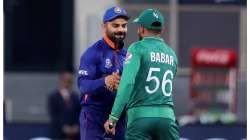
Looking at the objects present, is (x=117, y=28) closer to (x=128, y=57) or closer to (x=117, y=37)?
(x=117, y=37)

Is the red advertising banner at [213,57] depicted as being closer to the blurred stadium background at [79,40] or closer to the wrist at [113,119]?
the blurred stadium background at [79,40]

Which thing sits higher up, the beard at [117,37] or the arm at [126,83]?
the beard at [117,37]

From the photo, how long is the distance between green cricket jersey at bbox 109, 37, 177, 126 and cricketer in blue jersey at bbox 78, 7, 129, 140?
478mm

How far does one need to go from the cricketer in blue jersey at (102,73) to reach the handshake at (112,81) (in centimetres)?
3

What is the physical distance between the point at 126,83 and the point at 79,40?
8.88 metres

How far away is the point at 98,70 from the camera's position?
9969mm

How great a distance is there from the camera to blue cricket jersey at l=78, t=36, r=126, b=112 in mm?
9859

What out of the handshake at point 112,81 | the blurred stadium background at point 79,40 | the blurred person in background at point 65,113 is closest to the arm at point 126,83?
the handshake at point 112,81

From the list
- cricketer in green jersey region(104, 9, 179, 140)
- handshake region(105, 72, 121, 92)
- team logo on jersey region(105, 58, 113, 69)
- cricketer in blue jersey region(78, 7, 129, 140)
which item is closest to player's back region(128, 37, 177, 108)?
cricketer in green jersey region(104, 9, 179, 140)

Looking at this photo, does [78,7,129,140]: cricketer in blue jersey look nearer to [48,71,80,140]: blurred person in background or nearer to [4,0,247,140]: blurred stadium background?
[48,71,80,140]: blurred person in background

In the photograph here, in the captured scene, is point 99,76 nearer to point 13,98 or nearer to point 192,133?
point 192,133

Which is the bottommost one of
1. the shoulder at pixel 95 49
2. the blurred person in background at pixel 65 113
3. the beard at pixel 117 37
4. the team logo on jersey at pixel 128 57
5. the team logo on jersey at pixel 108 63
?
the blurred person in background at pixel 65 113

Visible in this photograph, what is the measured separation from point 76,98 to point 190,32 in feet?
10.8

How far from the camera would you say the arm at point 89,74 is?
9773 millimetres
